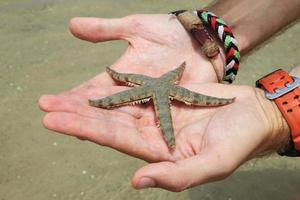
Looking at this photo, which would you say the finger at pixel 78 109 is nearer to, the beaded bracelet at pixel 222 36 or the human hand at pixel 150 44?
the human hand at pixel 150 44

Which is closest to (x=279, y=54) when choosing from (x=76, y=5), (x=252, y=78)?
(x=252, y=78)

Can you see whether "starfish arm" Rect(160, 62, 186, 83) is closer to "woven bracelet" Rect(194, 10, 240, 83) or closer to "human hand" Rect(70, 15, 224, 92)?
"human hand" Rect(70, 15, 224, 92)

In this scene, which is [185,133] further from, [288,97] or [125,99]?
[288,97]

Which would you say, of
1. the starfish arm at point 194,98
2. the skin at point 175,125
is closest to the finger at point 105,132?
the skin at point 175,125

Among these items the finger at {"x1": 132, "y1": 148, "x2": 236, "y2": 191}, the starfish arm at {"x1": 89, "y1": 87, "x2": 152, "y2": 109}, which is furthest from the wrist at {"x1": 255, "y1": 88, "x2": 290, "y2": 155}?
the starfish arm at {"x1": 89, "y1": 87, "x2": 152, "y2": 109}

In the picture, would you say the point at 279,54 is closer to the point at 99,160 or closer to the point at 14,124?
the point at 99,160

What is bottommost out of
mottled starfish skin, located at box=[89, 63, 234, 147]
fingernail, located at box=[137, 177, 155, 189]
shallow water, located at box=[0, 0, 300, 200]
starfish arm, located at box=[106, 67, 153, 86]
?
shallow water, located at box=[0, 0, 300, 200]
